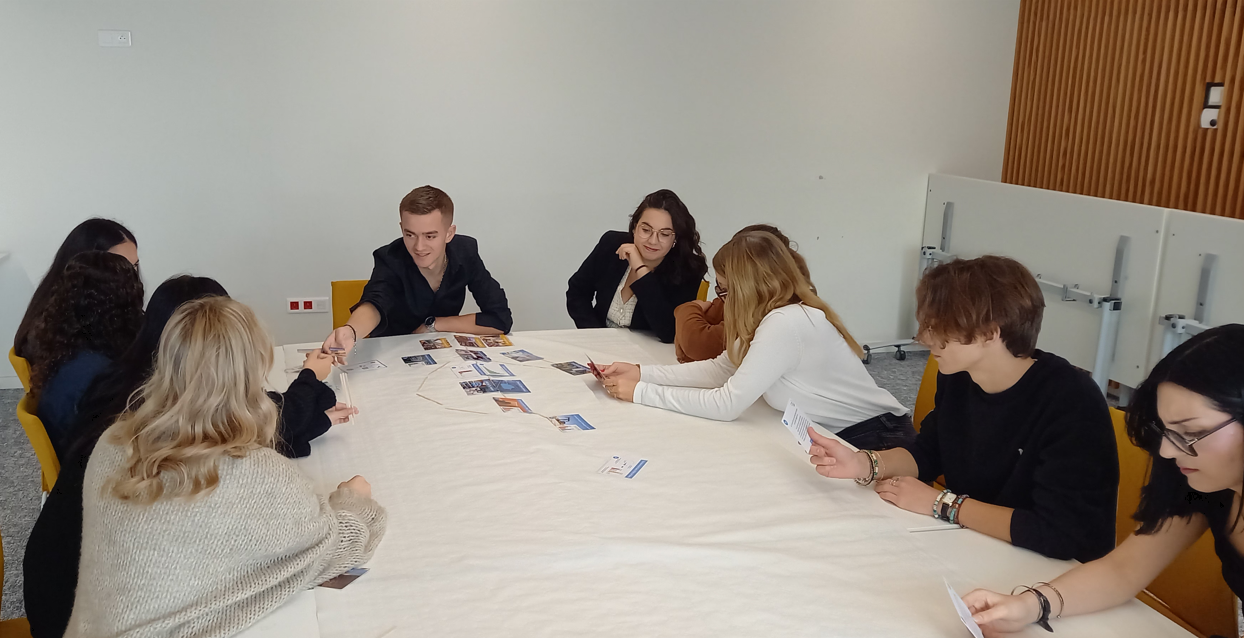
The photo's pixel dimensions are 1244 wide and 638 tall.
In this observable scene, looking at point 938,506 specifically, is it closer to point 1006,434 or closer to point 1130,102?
point 1006,434

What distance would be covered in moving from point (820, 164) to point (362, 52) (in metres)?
2.97

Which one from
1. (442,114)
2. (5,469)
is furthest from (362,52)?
(5,469)

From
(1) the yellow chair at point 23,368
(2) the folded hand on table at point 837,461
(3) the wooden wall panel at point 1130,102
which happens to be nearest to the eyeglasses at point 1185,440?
(2) the folded hand on table at point 837,461

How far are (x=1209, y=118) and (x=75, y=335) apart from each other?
5.01 metres

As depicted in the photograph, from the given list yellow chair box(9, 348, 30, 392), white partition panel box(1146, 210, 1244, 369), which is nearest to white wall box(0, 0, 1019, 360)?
white partition panel box(1146, 210, 1244, 369)

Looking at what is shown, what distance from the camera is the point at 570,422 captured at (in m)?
2.47

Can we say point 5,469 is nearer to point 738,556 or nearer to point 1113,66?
point 738,556

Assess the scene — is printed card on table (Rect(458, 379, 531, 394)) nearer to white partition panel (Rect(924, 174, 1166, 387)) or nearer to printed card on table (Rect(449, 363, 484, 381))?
printed card on table (Rect(449, 363, 484, 381))

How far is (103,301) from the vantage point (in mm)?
2326

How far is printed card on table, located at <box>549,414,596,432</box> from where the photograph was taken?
2.43 meters

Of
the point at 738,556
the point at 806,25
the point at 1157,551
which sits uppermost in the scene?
the point at 806,25

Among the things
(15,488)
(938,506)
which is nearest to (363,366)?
(15,488)

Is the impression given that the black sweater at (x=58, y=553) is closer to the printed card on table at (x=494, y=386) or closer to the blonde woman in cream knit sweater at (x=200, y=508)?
the blonde woman in cream knit sweater at (x=200, y=508)

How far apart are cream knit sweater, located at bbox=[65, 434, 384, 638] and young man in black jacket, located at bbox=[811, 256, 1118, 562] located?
1.18 metres
